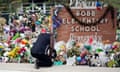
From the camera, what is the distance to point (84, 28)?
13.5 meters

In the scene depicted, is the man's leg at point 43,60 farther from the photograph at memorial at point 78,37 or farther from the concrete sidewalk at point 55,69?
the photograph at memorial at point 78,37

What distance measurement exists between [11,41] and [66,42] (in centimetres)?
166

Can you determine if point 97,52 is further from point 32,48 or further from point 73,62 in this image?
point 32,48

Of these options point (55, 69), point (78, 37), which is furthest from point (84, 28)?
point (55, 69)

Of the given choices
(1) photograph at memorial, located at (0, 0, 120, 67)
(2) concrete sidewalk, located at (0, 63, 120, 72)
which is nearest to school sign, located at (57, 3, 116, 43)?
(1) photograph at memorial, located at (0, 0, 120, 67)

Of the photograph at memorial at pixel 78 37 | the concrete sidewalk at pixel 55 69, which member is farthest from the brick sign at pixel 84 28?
the concrete sidewalk at pixel 55 69

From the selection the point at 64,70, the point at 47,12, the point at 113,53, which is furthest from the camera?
the point at 47,12

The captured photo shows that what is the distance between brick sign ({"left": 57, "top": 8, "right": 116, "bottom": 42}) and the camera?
1341cm

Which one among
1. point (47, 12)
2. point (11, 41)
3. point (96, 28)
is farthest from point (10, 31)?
point (96, 28)

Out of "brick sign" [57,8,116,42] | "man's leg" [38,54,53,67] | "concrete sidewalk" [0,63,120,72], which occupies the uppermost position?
"brick sign" [57,8,116,42]

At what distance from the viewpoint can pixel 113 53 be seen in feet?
42.6

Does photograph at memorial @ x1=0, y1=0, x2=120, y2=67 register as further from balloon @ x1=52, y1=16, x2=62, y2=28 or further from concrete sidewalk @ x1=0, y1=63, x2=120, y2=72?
concrete sidewalk @ x1=0, y1=63, x2=120, y2=72

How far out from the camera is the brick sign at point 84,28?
1341 cm

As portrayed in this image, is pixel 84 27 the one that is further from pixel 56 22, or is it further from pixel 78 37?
pixel 56 22
